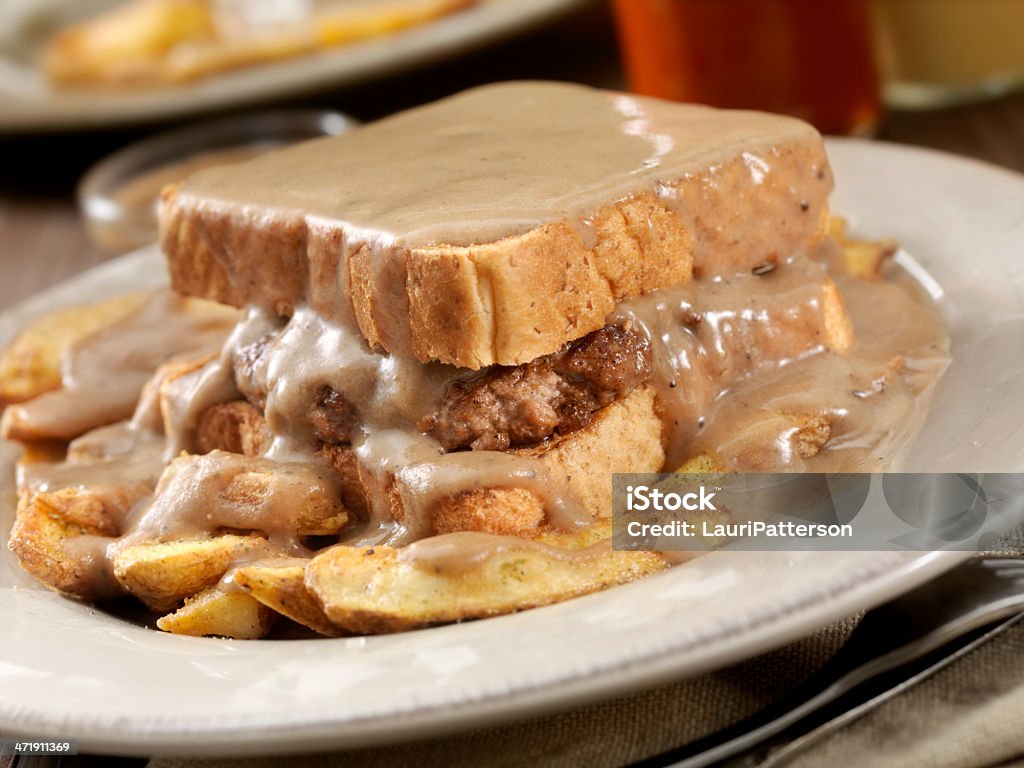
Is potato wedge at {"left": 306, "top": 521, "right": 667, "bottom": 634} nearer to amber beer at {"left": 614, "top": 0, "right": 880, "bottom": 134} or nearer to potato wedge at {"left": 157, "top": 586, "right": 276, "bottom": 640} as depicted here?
potato wedge at {"left": 157, "top": 586, "right": 276, "bottom": 640}

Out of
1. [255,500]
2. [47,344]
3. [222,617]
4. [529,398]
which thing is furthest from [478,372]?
[47,344]

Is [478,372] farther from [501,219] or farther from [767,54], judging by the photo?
[767,54]

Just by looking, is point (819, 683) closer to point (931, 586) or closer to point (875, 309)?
point (931, 586)

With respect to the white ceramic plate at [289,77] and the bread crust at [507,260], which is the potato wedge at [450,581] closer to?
the bread crust at [507,260]

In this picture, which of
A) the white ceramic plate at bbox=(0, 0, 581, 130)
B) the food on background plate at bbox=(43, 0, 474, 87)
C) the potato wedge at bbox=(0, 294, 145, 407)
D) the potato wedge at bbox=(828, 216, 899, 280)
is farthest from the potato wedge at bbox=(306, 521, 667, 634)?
the food on background plate at bbox=(43, 0, 474, 87)

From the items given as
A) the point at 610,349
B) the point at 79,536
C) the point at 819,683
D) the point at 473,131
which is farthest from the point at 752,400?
the point at 79,536

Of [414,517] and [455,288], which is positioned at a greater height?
[455,288]

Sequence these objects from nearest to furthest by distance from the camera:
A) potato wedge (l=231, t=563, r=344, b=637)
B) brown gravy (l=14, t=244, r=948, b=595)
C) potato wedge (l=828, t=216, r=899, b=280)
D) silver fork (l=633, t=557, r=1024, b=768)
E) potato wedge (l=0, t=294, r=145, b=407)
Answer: silver fork (l=633, t=557, r=1024, b=768) < potato wedge (l=231, t=563, r=344, b=637) < brown gravy (l=14, t=244, r=948, b=595) < potato wedge (l=828, t=216, r=899, b=280) < potato wedge (l=0, t=294, r=145, b=407)
